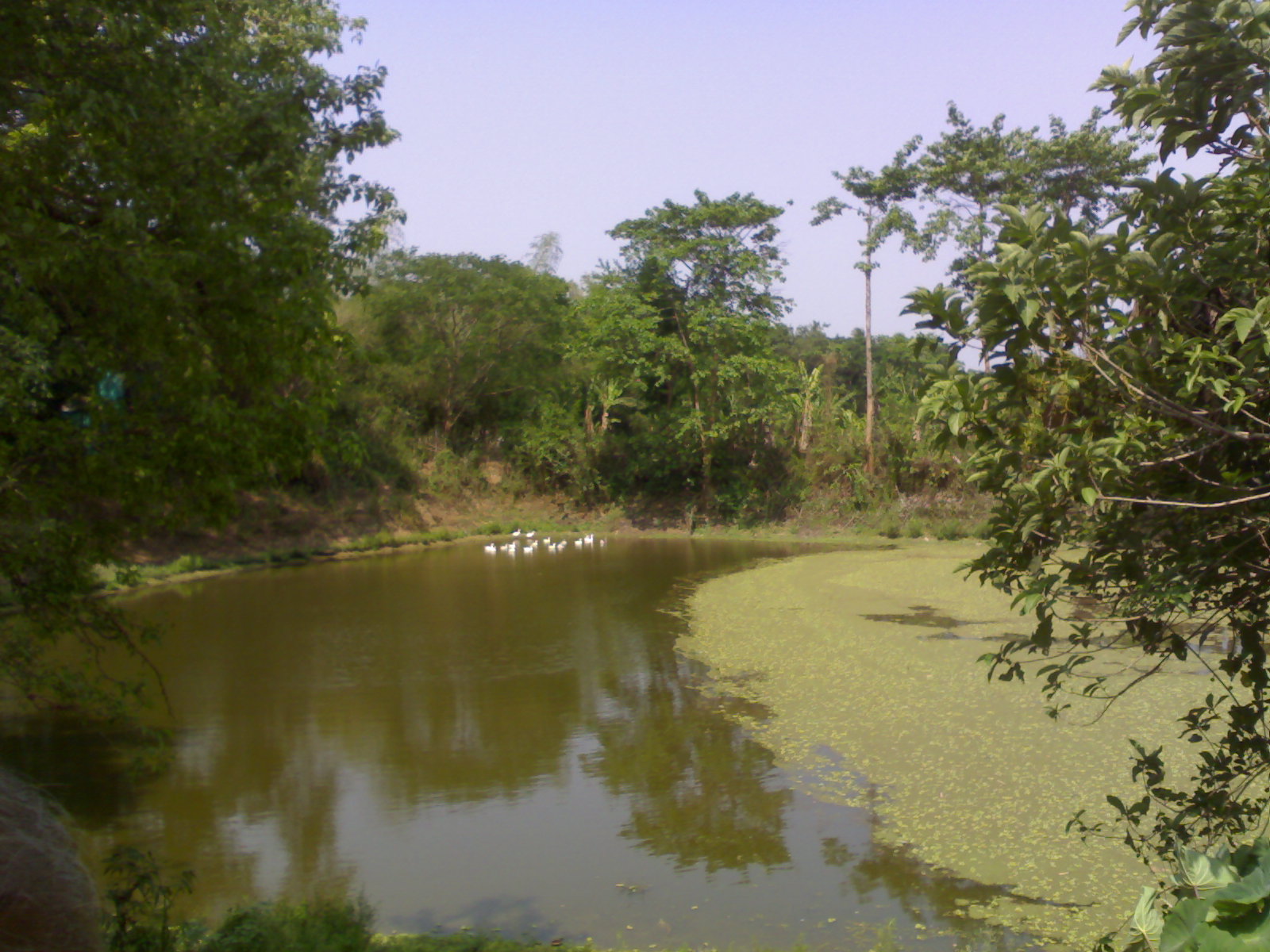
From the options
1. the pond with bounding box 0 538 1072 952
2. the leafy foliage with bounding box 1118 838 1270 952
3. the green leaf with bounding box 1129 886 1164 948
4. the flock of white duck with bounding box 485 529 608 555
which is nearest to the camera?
the leafy foliage with bounding box 1118 838 1270 952

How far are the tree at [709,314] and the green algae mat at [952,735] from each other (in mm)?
10406

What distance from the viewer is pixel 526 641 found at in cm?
1107

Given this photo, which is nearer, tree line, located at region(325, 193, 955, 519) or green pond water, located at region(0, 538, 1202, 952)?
green pond water, located at region(0, 538, 1202, 952)

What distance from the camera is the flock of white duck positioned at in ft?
65.1

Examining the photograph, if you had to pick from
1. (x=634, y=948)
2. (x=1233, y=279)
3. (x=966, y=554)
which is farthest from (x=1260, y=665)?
(x=966, y=554)

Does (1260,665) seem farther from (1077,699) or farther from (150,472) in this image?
(1077,699)

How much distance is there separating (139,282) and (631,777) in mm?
4515

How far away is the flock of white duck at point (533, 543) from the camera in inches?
781

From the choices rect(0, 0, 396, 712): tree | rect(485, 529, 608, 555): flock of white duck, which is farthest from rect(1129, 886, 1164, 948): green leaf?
rect(485, 529, 608, 555): flock of white duck

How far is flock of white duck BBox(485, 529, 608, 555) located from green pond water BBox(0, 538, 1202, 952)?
7443 mm

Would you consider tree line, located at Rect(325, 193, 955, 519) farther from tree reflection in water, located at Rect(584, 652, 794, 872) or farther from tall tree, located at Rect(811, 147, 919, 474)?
tree reflection in water, located at Rect(584, 652, 794, 872)

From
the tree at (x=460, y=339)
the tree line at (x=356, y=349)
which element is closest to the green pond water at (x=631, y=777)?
the tree line at (x=356, y=349)

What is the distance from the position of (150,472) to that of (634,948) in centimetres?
278

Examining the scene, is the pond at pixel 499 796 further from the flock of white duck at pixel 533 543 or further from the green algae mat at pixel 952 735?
the flock of white duck at pixel 533 543
